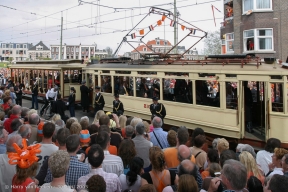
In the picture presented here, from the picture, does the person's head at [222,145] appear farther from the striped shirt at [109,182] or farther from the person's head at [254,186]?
the striped shirt at [109,182]

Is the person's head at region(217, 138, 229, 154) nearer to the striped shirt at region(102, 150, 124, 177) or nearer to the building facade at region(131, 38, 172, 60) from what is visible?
the striped shirt at region(102, 150, 124, 177)

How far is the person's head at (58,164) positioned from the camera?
329cm

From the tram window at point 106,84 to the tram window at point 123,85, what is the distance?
565mm

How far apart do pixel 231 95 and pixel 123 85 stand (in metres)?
5.62

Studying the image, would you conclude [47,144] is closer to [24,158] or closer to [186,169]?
[24,158]

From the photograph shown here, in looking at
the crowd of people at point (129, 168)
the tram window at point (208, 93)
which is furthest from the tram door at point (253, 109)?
the crowd of people at point (129, 168)

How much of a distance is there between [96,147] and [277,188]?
2068mm

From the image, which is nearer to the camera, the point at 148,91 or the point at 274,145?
the point at 274,145

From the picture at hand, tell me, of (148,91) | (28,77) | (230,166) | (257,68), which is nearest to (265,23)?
(148,91)

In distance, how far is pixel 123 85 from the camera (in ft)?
43.5

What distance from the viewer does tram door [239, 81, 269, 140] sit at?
844cm

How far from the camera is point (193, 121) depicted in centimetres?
989

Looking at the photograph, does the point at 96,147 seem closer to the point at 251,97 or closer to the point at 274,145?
the point at 274,145

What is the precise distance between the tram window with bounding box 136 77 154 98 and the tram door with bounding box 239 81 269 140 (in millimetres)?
3750
